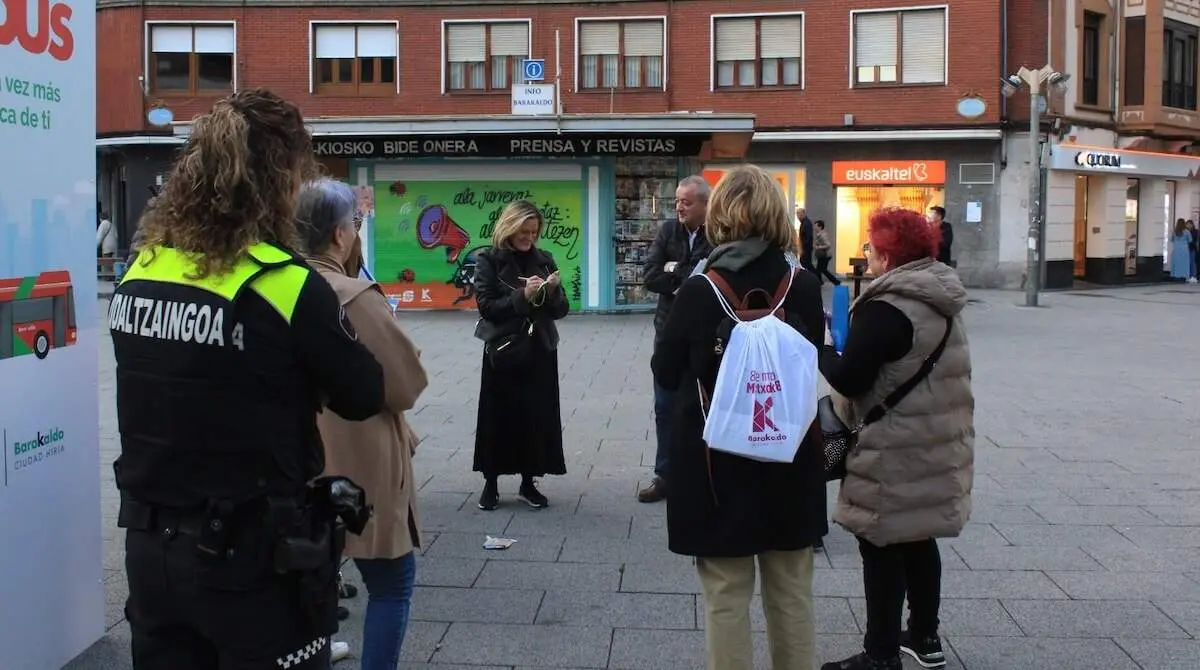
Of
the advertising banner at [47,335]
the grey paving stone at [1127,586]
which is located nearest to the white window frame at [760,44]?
the grey paving stone at [1127,586]

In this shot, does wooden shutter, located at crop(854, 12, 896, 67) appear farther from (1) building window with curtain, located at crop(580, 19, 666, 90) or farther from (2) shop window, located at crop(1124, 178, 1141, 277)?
(2) shop window, located at crop(1124, 178, 1141, 277)

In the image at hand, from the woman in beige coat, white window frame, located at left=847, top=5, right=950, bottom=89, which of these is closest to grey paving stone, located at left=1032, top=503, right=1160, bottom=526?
the woman in beige coat

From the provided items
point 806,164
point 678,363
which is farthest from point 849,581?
point 806,164

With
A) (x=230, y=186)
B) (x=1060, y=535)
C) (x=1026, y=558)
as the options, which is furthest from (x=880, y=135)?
(x=230, y=186)

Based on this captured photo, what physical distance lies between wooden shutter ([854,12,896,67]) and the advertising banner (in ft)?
81.9

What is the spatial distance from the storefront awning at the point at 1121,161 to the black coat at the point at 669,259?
21921 mm

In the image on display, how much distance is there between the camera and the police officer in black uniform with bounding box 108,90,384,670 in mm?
2357

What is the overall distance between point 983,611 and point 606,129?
1380 centimetres

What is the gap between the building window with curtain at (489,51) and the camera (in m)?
27.6

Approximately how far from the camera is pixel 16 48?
3.57 meters

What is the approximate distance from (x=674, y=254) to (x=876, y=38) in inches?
872

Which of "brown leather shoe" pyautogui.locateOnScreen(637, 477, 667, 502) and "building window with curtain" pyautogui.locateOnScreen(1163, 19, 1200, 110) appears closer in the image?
"brown leather shoe" pyautogui.locateOnScreen(637, 477, 667, 502)

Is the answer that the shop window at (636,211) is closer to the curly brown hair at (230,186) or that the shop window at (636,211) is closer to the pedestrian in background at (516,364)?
the pedestrian in background at (516,364)

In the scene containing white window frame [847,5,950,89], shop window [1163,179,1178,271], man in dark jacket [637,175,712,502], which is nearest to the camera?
man in dark jacket [637,175,712,502]
